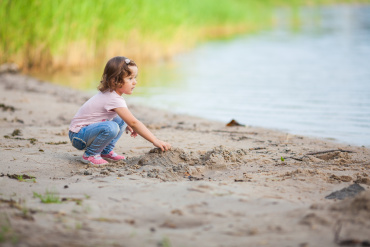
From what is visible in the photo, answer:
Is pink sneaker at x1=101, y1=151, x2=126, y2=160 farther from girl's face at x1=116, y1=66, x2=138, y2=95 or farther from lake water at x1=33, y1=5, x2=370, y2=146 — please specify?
lake water at x1=33, y1=5, x2=370, y2=146

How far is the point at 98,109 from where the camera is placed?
155 inches

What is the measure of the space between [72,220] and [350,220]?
1387 mm

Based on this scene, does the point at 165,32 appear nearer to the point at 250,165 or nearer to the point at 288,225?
the point at 250,165

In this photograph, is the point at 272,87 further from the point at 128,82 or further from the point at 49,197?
the point at 49,197

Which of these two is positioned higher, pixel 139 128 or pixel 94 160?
pixel 139 128

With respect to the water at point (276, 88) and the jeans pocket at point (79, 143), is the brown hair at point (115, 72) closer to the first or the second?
the jeans pocket at point (79, 143)

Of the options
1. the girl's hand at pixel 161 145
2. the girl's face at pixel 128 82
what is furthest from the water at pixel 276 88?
the girl's face at pixel 128 82

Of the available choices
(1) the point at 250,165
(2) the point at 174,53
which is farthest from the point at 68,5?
(1) the point at 250,165

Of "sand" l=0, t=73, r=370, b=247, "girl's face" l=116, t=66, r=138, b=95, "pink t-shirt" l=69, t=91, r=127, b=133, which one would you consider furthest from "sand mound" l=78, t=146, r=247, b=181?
"girl's face" l=116, t=66, r=138, b=95

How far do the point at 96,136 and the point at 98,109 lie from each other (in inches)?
8.7

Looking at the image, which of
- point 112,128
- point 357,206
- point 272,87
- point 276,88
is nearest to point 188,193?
point 357,206

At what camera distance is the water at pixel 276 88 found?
20.7ft

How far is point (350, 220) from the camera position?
2.38 metres

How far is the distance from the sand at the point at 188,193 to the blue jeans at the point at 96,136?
0.16 metres
